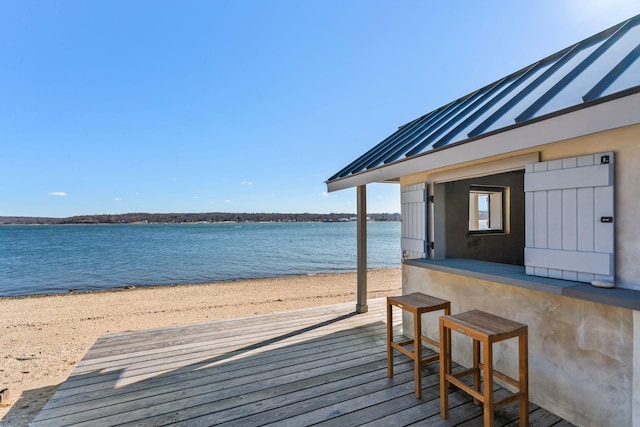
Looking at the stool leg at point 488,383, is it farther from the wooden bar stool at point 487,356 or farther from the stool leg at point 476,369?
the stool leg at point 476,369

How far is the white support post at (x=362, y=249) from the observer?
4.20 m

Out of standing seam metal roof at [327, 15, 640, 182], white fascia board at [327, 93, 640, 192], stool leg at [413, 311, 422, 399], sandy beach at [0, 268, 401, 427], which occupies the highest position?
standing seam metal roof at [327, 15, 640, 182]

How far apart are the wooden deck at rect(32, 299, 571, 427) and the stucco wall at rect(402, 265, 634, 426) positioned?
18cm

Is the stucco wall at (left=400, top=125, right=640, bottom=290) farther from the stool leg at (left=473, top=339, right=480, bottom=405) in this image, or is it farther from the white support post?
the white support post

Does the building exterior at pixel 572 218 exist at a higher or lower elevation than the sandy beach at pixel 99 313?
higher

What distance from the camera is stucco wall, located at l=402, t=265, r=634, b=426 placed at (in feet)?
5.08

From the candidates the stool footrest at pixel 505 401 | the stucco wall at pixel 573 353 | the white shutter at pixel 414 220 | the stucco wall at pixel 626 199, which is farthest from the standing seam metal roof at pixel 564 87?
the stool footrest at pixel 505 401

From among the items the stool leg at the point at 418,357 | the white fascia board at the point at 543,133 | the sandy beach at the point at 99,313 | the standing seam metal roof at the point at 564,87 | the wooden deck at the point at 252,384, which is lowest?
the sandy beach at the point at 99,313

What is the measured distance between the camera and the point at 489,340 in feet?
4.96

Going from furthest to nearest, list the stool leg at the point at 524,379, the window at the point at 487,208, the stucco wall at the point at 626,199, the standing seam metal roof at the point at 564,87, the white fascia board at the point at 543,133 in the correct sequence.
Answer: the window at the point at 487,208
the stool leg at the point at 524,379
the stucco wall at the point at 626,199
the standing seam metal roof at the point at 564,87
the white fascia board at the point at 543,133

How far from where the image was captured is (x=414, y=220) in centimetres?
318

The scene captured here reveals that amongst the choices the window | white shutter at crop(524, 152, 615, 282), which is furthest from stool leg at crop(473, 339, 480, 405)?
the window

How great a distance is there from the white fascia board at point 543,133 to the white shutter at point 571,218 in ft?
1.47

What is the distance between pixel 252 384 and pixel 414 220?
2.35 metres
